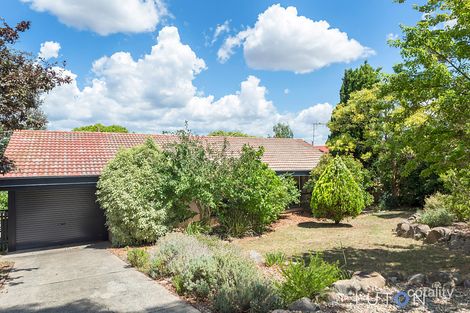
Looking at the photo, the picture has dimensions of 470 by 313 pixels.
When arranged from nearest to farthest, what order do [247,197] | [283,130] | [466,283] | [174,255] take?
[466,283] < [174,255] < [247,197] < [283,130]

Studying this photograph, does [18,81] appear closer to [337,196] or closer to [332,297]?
[332,297]

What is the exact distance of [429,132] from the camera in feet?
23.0

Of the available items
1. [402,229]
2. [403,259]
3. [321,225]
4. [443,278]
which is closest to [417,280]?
[443,278]

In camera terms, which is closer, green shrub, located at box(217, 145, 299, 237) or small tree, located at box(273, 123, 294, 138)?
green shrub, located at box(217, 145, 299, 237)

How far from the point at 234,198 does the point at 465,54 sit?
802 cm

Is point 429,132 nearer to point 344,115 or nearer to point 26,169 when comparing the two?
point 26,169

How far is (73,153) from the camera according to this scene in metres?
13.8

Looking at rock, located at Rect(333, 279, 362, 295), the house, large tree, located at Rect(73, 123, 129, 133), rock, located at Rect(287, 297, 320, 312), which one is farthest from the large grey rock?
large tree, located at Rect(73, 123, 129, 133)

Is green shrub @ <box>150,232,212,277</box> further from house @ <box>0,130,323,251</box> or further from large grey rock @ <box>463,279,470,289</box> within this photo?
A: house @ <box>0,130,323,251</box>

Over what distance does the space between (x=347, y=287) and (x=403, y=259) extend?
343 cm

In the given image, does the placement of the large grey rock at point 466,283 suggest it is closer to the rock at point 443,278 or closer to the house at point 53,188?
the rock at point 443,278

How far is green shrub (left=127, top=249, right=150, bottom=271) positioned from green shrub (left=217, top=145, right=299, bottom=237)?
13.3 ft

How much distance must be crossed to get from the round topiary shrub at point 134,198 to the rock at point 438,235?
8.12 m

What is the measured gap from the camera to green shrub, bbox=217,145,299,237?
12158 millimetres
